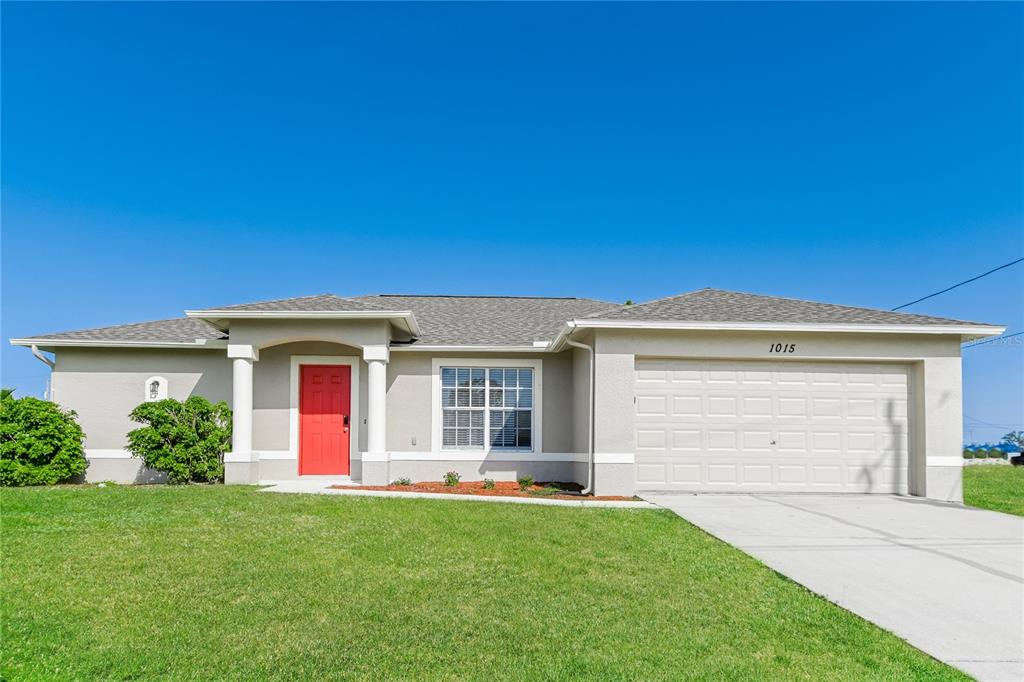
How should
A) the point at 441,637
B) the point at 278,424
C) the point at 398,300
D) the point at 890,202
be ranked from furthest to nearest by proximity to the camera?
the point at 890,202 → the point at 398,300 → the point at 278,424 → the point at 441,637

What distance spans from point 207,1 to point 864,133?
19.3 metres

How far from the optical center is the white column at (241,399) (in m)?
12.5

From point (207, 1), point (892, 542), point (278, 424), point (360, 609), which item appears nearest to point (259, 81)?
point (207, 1)

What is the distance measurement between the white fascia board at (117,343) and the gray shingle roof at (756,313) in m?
8.62

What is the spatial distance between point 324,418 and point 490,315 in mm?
5468

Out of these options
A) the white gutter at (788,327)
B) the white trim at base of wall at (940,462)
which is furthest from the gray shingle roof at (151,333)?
the white trim at base of wall at (940,462)

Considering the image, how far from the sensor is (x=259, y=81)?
17.2 meters

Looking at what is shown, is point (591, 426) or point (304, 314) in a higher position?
point (304, 314)

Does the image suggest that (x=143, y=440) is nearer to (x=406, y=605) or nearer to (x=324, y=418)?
(x=324, y=418)

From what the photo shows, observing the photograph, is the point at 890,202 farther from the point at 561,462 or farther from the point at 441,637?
the point at 441,637

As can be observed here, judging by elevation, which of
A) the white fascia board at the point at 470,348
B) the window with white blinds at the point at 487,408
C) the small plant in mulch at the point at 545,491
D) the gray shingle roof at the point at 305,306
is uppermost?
the gray shingle roof at the point at 305,306

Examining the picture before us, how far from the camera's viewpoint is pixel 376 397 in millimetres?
12562

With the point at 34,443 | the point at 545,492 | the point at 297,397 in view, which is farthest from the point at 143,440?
the point at 545,492

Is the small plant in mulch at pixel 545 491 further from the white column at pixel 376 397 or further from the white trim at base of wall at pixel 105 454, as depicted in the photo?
the white trim at base of wall at pixel 105 454
